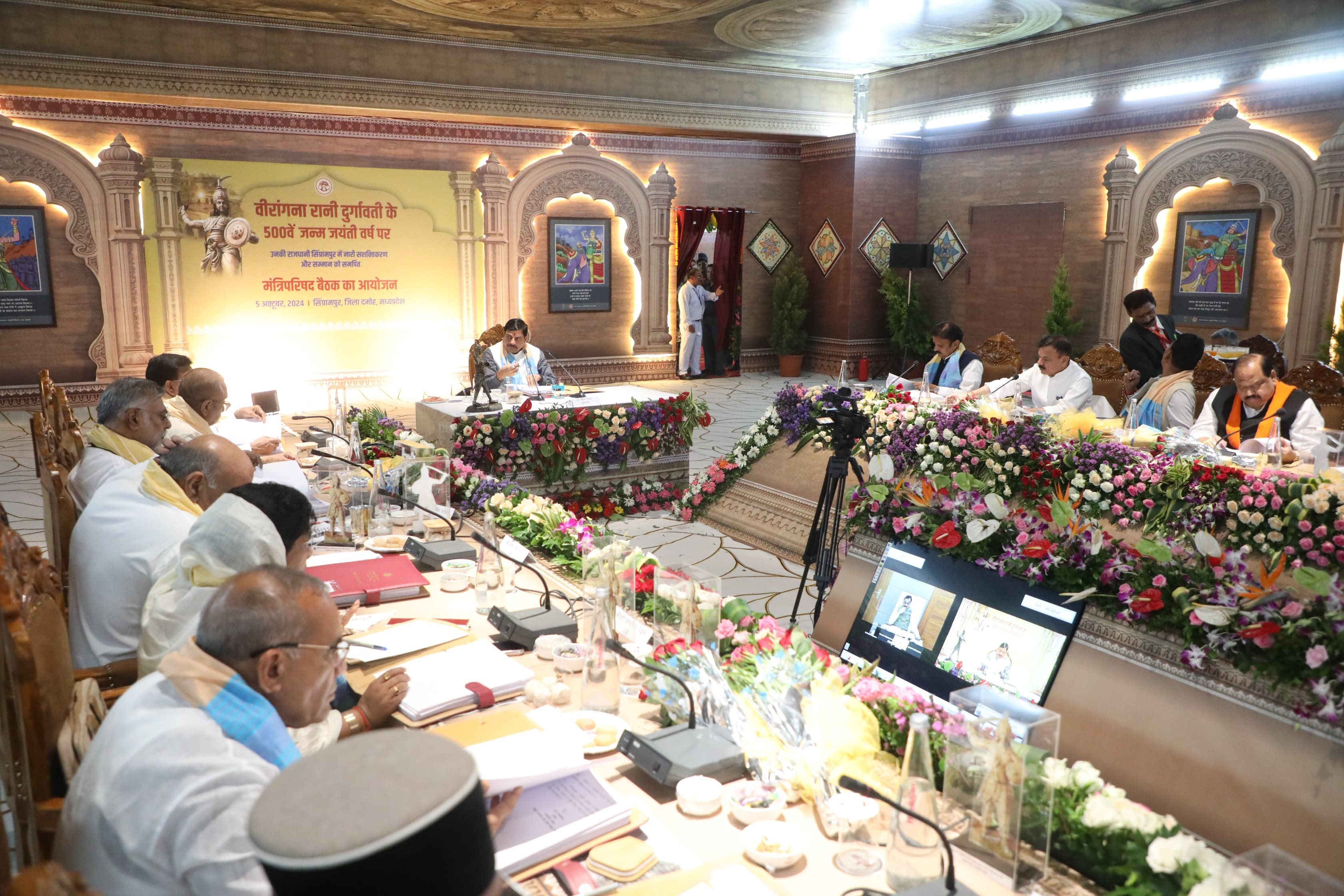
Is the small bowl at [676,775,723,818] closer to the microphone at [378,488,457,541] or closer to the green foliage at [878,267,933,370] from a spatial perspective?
the microphone at [378,488,457,541]

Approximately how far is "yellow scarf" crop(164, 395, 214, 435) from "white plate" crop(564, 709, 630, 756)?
3.14 meters

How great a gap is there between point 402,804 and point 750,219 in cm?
1322

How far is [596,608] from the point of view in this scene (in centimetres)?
227

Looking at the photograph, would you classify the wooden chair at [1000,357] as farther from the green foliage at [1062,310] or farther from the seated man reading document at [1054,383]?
the green foliage at [1062,310]

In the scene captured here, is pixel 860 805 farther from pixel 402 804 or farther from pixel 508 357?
pixel 508 357

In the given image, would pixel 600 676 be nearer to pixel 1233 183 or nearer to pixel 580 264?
pixel 1233 183

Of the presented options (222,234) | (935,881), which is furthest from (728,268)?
(935,881)

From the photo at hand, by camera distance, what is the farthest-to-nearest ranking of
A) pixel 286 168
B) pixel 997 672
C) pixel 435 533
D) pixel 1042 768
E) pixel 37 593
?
pixel 286 168, pixel 435 533, pixel 997 672, pixel 37 593, pixel 1042 768

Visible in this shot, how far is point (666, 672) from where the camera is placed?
80.5 inches

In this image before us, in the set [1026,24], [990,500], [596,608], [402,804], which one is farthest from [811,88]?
[402,804]

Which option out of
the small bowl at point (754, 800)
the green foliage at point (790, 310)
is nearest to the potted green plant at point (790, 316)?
the green foliage at point (790, 310)

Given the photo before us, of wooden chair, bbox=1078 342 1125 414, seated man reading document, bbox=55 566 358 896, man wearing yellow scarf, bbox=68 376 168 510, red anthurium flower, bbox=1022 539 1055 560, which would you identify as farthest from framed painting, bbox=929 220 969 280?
seated man reading document, bbox=55 566 358 896

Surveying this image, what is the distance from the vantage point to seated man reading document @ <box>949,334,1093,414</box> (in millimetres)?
6785

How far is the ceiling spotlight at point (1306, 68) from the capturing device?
28.5ft
